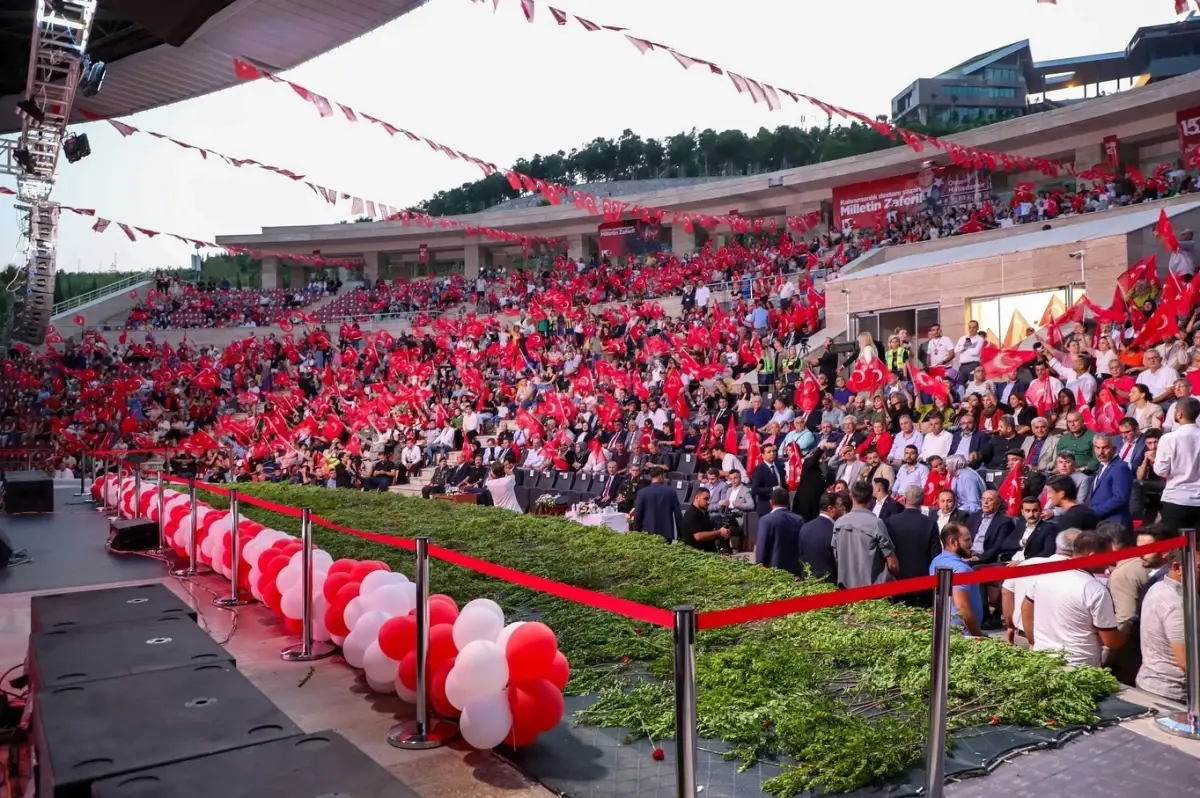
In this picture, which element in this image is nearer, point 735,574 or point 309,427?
point 735,574

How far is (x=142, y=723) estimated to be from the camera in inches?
116

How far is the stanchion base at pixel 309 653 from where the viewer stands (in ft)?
20.2

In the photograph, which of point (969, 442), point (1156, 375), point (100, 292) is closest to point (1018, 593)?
point (969, 442)

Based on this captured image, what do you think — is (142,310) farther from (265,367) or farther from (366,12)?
(366,12)

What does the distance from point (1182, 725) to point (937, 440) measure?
689 cm

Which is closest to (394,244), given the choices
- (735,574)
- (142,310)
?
(142,310)

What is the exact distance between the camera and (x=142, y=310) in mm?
40000

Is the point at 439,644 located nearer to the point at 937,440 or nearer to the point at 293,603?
the point at 293,603

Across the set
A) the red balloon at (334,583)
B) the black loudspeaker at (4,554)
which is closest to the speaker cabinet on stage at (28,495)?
the black loudspeaker at (4,554)

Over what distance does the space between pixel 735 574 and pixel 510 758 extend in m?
4.10

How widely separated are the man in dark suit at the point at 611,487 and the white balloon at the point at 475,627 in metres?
9.08

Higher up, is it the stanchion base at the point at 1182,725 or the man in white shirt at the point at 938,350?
the man in white shirt at the point at 938,350

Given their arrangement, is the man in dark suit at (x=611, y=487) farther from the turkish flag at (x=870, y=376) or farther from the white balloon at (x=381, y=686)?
the white balloon at (x=381, y=686)

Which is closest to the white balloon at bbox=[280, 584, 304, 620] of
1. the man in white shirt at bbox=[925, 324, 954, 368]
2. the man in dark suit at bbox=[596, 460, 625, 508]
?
the man in dark suit at bbox=[596, 460, 625, 508]
